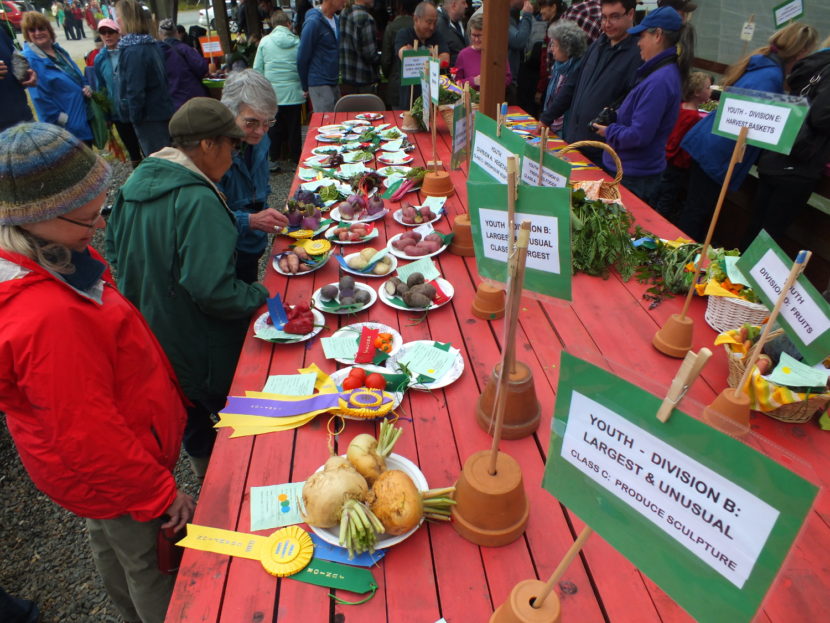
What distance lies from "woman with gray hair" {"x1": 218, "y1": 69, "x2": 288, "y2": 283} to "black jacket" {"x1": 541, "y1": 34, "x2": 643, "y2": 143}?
2.48 meters

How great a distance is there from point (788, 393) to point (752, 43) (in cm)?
643

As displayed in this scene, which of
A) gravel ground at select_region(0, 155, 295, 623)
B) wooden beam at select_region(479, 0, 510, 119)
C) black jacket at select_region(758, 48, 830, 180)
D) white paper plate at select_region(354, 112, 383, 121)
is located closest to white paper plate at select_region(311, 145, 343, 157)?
white paper plate at select_region(354, 112, 383, 121)

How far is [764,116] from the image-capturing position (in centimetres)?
179

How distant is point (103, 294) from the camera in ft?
4.68

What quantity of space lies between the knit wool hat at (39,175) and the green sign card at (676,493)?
4.01ft

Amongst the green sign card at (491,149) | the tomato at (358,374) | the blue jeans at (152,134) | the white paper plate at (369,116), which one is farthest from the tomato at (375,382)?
the blue jeans at (152,134)

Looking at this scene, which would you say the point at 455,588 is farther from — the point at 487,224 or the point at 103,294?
the point at 103,294

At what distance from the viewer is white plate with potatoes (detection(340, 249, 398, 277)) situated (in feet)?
7.83

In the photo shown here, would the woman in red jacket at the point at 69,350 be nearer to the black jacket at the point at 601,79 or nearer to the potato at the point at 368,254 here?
the potato at the point at 368,254

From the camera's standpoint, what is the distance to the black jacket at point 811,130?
118 inches

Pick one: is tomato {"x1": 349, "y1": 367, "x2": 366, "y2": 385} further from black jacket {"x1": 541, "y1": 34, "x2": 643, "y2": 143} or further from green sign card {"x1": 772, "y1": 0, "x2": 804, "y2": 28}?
green sign card {"x1": 772, "y1": 0, "x2": 804, "y2": 28}

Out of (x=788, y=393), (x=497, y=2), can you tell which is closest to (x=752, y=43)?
(x=497, y=2)

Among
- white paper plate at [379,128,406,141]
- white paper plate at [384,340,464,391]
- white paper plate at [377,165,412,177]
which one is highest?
white paper plate at [379,128,406,141]

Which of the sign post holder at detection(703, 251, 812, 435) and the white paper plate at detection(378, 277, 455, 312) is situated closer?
the sign post holder at detection(703, 251, 812, 435)
